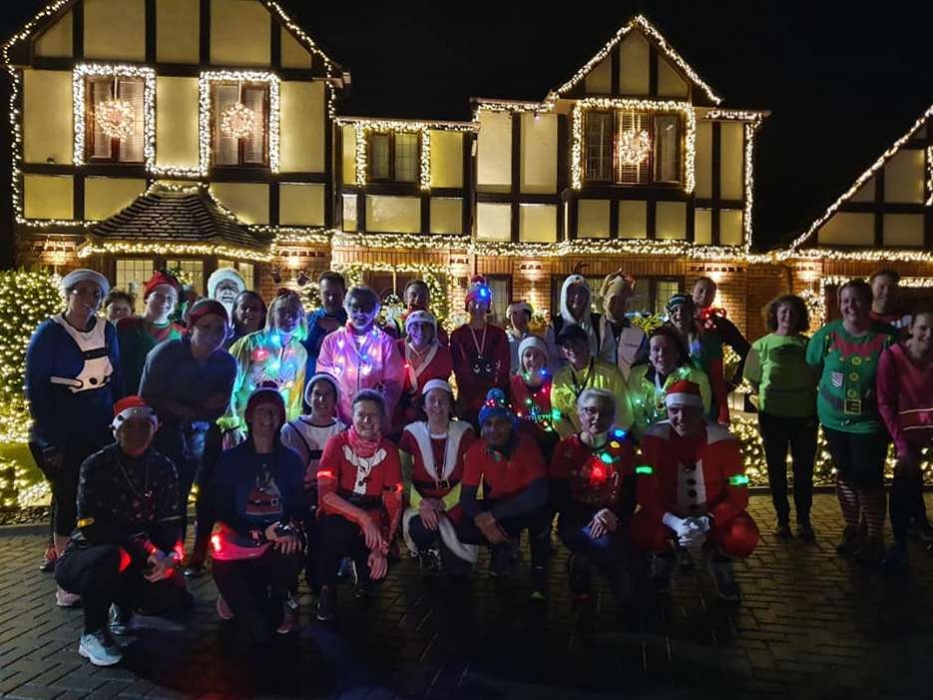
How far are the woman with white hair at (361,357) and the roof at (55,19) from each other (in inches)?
476

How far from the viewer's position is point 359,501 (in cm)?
465

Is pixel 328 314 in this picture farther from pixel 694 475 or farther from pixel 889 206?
pixel 889 206

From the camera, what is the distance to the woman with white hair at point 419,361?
5.71 metres

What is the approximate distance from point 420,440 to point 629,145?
46.0 feet

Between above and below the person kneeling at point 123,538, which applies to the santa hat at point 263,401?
above

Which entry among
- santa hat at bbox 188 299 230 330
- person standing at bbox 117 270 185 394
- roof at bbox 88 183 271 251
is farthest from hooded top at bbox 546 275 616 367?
roof at bbox 88 183 271 251

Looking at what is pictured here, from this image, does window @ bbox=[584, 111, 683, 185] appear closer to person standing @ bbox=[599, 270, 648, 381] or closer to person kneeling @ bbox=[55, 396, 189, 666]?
person standing @ bbox=[599, 270, 648, 381]

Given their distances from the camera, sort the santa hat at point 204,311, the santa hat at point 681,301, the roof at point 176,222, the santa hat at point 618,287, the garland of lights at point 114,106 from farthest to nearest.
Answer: the garland of lights at point 114,106
the roof at point 176,222
the santa hat at point 618,287
the santa hat at point 681,301
the santa hat at point 204,311

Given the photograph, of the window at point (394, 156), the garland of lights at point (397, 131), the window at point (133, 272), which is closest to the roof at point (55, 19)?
the garland of lights at point (397, 131)

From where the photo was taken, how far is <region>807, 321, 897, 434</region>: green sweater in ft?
17.7

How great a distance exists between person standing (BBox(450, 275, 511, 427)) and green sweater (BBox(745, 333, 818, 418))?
215 cm

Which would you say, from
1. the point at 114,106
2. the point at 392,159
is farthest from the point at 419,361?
the point at 114,106

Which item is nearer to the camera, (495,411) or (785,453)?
(495,411)

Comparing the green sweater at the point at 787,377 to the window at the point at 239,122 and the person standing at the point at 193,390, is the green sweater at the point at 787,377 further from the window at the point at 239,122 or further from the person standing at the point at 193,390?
the window at the point at 239,122
